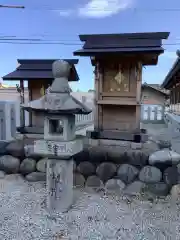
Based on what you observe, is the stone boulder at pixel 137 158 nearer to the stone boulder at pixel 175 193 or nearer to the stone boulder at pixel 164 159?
the stone boulder at pixel 164 159

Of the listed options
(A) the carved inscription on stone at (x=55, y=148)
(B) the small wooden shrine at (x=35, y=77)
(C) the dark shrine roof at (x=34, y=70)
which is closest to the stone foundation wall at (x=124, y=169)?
(A) the carved inscription on stone at (x=55, y=148)

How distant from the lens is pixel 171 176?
3648 mm

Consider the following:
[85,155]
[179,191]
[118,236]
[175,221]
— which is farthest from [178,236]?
[85,155]

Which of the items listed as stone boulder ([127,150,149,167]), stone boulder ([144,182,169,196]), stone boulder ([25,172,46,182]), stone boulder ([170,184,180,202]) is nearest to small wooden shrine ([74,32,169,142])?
stone boulder ([127,150,149,167])

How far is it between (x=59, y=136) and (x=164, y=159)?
1.96 meters

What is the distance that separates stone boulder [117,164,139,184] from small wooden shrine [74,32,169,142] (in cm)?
61

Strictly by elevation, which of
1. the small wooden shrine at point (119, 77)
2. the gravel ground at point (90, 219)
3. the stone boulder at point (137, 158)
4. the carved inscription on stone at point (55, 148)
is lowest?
the gravel ground at point (90, 219)

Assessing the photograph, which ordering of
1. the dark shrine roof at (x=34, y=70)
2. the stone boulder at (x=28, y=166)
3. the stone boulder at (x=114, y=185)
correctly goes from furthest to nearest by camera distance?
the dark shrine roof at (x=34, y=70) < the stone boulder at (x=28, y=166) < the stone boulder at (x=114, y=185)

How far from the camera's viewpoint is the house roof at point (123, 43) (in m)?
3.88

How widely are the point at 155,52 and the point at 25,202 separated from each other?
3399 mm

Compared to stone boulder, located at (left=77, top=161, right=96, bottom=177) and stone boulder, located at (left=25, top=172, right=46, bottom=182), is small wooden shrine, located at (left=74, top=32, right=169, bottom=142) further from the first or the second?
stone boulder, located at (left=25, top=172, right=46, bottom=182)

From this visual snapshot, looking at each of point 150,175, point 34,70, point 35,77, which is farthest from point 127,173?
point 34,70

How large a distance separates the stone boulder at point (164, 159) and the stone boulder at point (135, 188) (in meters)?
0.43

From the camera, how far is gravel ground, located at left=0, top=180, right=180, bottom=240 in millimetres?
2652
